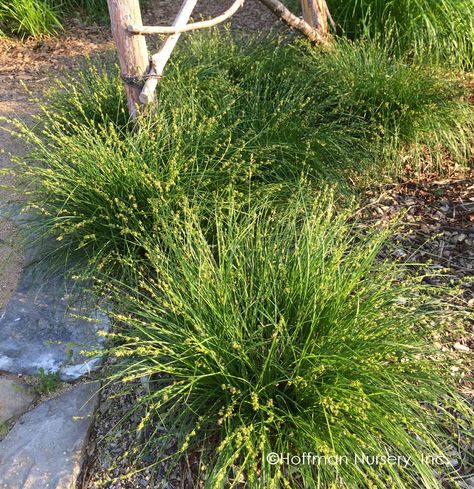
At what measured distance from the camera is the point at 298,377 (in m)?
1.81

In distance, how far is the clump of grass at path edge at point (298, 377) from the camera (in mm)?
1818

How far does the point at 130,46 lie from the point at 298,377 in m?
2.24

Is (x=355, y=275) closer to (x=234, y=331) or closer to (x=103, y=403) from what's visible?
(x=234, y=331)

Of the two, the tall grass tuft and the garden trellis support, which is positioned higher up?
the garden trellis support

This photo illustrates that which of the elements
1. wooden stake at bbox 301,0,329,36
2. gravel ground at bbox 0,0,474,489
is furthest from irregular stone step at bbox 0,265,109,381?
wooden stake at bbox 301,0,329,36

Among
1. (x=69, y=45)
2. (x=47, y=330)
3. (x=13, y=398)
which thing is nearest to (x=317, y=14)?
(x=69, y=45)

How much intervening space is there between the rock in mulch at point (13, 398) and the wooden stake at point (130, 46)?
1.69 metres

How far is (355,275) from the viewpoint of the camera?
7.06 feet

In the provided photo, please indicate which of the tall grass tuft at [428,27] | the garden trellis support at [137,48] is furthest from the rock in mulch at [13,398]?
the tall grass tuft at [428,27]

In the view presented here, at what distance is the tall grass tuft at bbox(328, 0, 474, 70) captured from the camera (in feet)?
13.7

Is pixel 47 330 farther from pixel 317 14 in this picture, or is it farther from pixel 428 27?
pixel 428 27

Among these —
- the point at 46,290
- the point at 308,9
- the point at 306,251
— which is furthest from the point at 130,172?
the point at 308,9

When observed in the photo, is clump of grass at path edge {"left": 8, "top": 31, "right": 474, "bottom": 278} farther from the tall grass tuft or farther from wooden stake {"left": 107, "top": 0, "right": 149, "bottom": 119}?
the tall grass tuft

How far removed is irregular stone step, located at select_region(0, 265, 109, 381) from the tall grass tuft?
10.1ft
